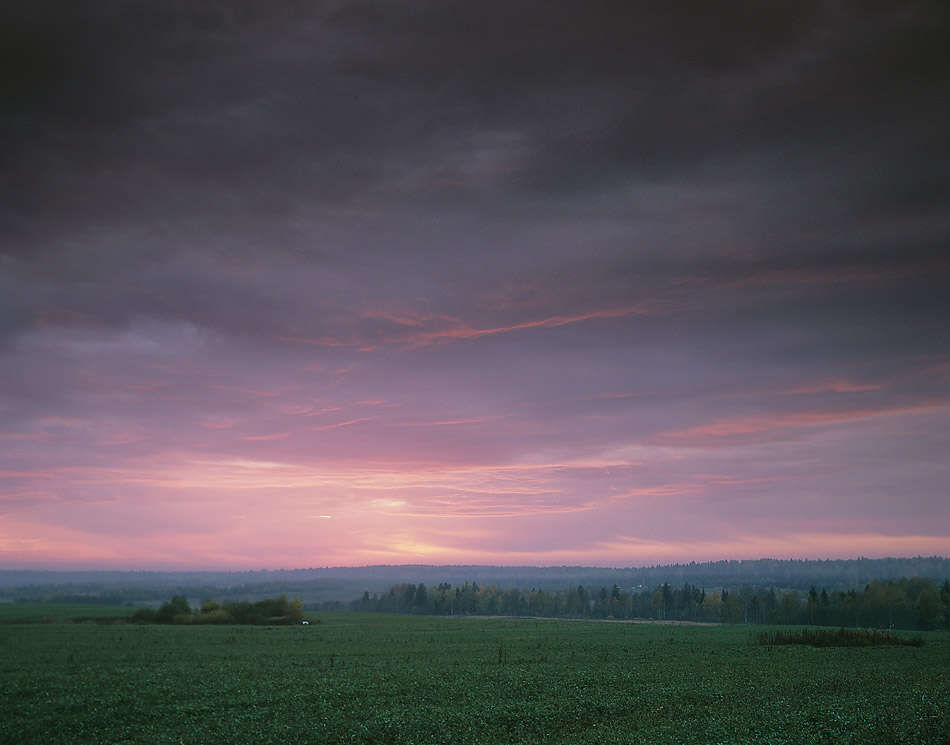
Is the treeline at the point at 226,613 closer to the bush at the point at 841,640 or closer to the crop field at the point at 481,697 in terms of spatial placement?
the crop field at the point at 481,697

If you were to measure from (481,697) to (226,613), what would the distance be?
136 m

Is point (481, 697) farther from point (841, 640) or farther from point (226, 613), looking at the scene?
point (226, 613)

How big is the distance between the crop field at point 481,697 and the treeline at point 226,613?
88627 millimetres

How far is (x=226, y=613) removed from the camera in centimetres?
15325

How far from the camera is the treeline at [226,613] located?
147750 millimetres

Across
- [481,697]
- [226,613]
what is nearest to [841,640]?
[481,697]

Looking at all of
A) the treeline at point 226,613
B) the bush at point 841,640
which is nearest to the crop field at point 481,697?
the bush at point 841,640

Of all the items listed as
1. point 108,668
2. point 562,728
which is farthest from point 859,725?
point 108,668

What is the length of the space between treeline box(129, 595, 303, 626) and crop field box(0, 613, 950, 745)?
8863 cm

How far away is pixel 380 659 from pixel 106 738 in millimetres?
33244

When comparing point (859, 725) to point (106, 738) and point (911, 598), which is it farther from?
point (911, 598)

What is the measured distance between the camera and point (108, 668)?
54406 mm

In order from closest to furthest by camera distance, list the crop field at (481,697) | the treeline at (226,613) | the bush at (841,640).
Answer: the crop field at (481,697), the bush at (841,640), the treeline at (226,613)

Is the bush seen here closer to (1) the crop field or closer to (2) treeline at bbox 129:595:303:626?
(1) the crop field
